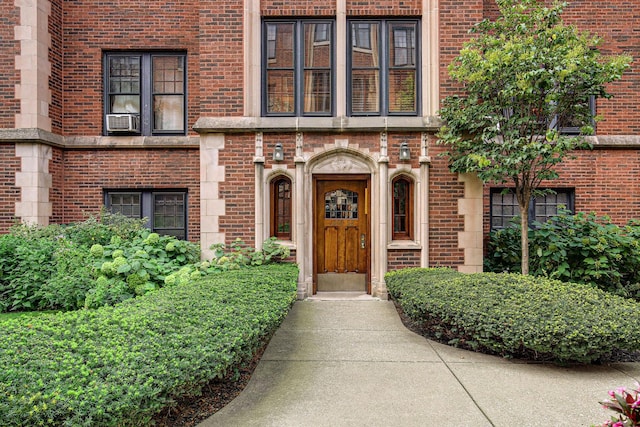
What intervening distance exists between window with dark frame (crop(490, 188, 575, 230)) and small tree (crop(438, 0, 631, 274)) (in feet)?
8.33

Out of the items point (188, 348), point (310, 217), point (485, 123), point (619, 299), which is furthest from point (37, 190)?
point (619, 299)

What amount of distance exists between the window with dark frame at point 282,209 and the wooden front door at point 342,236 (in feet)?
2.02

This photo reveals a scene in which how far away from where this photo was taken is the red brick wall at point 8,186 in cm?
925

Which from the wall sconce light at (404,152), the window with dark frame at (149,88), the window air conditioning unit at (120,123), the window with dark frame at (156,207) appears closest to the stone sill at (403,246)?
the wall sconce light at (404,152)

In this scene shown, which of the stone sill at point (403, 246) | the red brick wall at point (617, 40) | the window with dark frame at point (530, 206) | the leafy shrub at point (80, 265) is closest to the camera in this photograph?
the leafy shrub at point (80, 265)

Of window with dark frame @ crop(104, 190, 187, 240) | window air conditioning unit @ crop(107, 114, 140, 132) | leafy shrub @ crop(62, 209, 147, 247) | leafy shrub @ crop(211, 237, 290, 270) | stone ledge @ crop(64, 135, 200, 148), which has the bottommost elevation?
leafy shrub @ crop(211, 237, 290, 270)

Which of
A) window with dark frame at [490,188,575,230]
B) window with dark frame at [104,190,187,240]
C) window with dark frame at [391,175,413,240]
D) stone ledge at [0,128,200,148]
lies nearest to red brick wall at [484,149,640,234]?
window with dark frame at [490,188,575,230]

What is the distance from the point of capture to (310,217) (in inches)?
327

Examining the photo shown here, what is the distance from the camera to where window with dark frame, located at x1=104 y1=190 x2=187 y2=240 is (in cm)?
1009

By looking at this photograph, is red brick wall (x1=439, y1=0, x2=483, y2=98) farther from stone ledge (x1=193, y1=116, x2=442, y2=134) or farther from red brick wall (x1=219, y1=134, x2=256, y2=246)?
red brick wall (x1=219, y1=134, x2=256, y2=246)

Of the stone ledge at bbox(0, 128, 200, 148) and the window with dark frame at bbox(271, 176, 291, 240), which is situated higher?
the stone ledge at bbox(0, 128, 200, 148)

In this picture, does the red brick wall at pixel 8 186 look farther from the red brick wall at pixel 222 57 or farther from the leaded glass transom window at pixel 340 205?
the leaded glass transom window at pixel 340 205

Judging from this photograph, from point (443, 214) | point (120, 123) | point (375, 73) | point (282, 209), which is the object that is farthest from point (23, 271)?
point (443, 214)

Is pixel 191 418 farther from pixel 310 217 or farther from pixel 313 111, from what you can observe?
pixel 313 111
